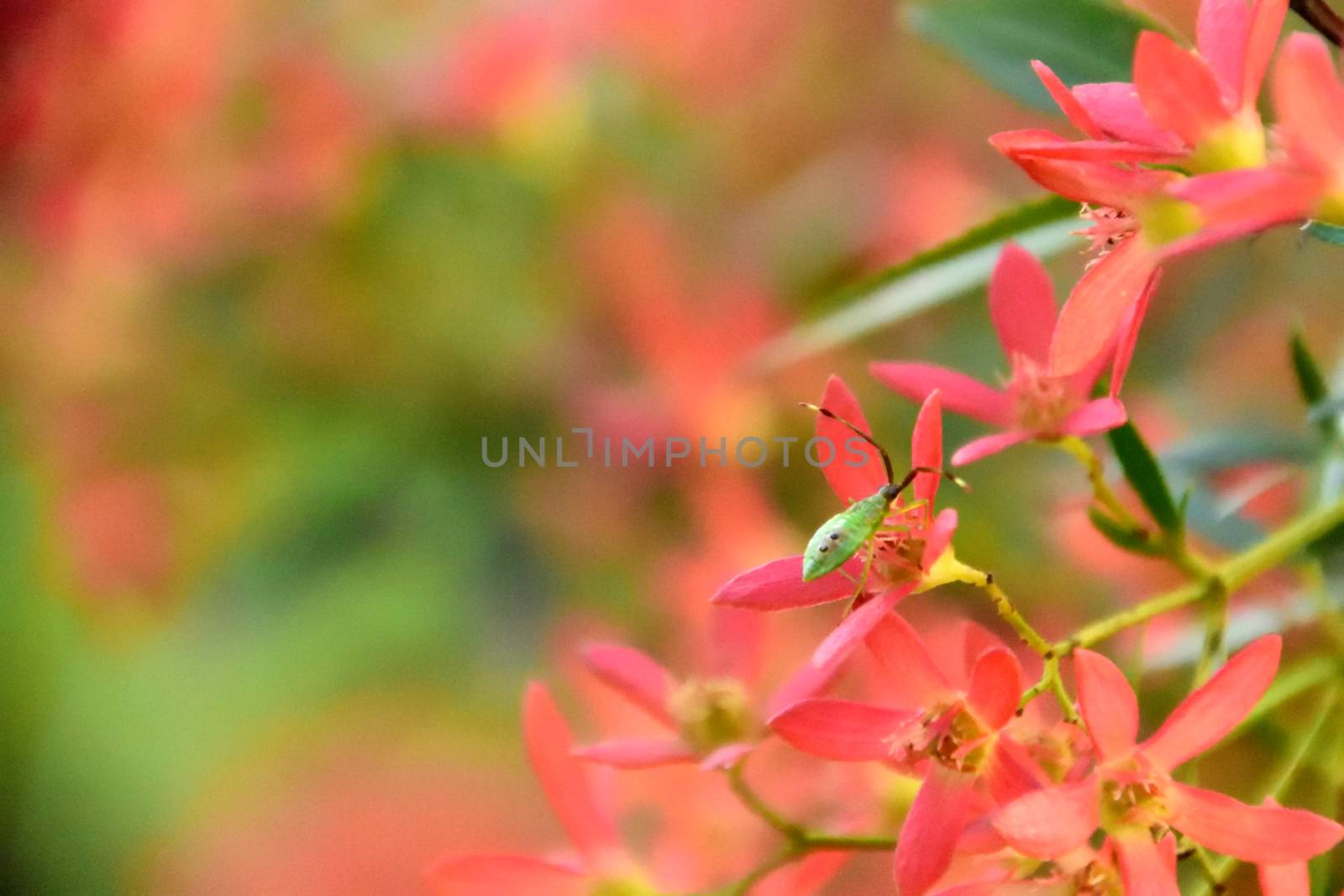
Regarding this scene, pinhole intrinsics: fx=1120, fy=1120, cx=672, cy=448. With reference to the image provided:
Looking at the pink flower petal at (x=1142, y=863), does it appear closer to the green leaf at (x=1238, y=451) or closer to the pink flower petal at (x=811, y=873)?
the pink flower petal at (x=811, y=873)

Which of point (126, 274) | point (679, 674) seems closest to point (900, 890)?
point (679, 674)

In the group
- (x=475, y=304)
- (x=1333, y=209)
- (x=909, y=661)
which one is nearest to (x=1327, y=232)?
(x=1333, y=209)

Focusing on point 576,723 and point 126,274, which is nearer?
point 126,274

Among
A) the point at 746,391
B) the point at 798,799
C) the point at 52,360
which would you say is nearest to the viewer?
the point at 798,799

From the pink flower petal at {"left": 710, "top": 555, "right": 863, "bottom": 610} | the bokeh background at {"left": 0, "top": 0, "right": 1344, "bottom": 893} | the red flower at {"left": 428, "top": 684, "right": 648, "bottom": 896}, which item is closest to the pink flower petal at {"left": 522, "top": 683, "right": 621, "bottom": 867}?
the red flower at {"left": 428, "top": 684, "right": 648, "bottom": 896}

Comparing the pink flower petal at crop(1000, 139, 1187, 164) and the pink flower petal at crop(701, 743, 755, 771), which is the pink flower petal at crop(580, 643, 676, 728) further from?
the pink flower petal at crop(1000, 139, 1187, 164)

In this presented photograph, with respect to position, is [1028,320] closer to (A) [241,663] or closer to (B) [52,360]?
(B) [52,360]

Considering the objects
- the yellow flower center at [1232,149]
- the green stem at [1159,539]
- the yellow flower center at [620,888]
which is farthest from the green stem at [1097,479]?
the yellow flower center at [620,888]

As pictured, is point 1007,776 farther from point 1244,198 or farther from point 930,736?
point 1244,198
